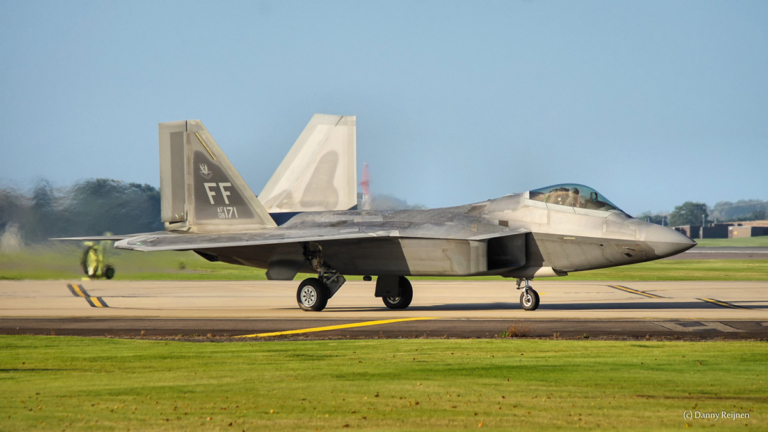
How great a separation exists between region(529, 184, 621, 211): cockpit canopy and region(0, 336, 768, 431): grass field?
6107 mm

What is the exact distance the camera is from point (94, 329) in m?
14.3

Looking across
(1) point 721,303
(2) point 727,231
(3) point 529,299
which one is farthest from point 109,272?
(2) point 727,231

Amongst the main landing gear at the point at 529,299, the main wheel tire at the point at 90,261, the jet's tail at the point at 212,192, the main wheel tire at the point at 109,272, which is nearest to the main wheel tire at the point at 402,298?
the main landing gear at the point at 529,299

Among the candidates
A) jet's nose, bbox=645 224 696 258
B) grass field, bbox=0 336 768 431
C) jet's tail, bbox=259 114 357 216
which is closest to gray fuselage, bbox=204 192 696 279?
jet's nose, bbox=645 224 696 258

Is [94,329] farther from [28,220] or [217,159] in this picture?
[28,220]

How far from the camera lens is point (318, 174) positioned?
888 inches

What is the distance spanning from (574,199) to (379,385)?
11.0m

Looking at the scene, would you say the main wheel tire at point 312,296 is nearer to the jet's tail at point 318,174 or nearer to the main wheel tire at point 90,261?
the jet's tail at point 318,174

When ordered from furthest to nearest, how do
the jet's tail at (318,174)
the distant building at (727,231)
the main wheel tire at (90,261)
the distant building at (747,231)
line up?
the distant building at (727,231), the distant building at (747,231), the main wheel tire at (90,261), the jet's tail at (318,174)

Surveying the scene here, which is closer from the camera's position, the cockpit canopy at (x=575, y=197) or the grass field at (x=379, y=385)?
the grass field at (x=379, y=385)

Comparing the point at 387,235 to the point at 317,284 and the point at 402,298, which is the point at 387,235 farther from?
the point at 402,298

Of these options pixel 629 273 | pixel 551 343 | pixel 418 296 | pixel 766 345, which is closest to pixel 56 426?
pixel 551 343

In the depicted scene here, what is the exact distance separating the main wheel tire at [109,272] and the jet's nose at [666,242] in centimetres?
2268

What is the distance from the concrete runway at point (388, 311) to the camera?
1395 cm
